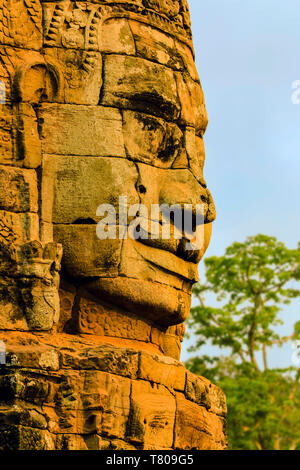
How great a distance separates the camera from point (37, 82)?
9016mm

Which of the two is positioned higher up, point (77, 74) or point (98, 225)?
point (77, 74)

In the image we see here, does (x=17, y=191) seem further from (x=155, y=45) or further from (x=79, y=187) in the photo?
(x=155, y=45)

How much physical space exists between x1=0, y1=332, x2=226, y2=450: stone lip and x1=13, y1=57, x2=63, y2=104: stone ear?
7.12ft

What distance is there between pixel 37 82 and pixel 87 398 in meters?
2.89

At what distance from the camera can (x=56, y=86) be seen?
9102 mm

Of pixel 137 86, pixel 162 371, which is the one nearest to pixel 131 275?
pixel 162 371

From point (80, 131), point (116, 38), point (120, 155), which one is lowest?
point (120, 155)

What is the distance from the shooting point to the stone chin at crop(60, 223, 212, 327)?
28.7ft

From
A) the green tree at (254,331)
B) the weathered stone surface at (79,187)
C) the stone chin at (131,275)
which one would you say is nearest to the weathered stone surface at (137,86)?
the weathered stone surface at (79,187)

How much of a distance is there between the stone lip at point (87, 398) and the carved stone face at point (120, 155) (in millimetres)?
639

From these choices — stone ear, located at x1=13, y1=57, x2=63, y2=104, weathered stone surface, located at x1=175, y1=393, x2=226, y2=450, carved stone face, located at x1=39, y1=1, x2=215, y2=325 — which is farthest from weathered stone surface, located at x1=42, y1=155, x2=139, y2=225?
weathered stone surface, located at x1=175, y1=393, x2=226, y2=450

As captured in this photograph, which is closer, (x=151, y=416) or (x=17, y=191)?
(x=151, y=416)
